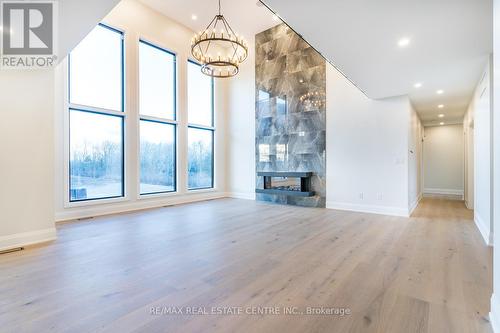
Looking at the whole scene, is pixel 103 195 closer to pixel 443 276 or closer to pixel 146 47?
pixel 146 47

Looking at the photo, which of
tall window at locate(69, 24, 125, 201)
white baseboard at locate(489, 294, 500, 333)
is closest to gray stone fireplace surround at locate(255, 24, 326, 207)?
tall window at locate(69, 24, 125, 201)

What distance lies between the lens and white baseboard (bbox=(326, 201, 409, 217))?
→ 541cm

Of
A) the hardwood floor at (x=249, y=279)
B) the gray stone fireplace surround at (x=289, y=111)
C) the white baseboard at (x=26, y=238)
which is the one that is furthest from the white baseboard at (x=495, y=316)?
the white baseboard at (x=26, y=238)

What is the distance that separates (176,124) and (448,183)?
9.91 m

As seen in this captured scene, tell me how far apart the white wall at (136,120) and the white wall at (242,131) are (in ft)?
0.89

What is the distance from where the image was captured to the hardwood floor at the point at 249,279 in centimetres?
176

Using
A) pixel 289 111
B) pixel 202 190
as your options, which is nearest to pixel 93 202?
pixel 202 190

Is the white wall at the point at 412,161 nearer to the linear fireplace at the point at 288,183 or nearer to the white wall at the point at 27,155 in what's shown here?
the linear fireplace at the point at 288,183

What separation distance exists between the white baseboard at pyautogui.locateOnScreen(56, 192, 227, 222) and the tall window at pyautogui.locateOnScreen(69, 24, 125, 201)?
238 mm

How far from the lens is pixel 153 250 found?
10.5 feet

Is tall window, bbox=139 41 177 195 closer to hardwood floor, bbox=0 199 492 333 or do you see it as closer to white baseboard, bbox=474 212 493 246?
hardwood floor, bbox=0 199 492 333

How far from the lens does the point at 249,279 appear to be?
2.40 metres

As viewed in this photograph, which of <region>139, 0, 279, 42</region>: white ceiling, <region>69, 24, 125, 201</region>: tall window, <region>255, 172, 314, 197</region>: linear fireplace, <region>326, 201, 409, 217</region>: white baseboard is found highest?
<region>139, 0, 279, 42</region>: white ceiling

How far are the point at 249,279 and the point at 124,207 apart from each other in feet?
14.8
